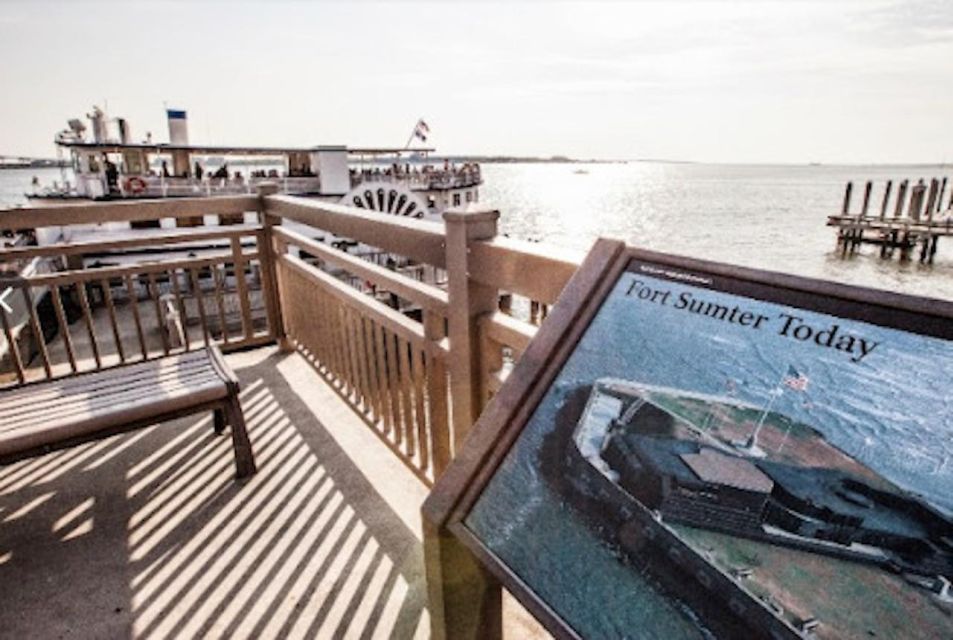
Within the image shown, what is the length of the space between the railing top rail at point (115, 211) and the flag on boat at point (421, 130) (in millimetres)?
28457

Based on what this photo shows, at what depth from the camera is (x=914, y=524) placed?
0.89 meters

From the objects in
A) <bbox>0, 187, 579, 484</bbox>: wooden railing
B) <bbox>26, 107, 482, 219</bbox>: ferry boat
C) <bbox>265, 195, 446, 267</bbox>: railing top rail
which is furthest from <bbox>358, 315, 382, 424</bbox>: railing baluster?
<bbox>26, 107, 482, 219</bbox>: ferry boat

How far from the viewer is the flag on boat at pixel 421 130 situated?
31938mm

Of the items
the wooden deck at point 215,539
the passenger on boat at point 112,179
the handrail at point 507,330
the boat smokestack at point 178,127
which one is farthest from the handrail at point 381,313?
the boat smokestack at point 178,127

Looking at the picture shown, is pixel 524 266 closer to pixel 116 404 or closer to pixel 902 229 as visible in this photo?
pixel 116 404

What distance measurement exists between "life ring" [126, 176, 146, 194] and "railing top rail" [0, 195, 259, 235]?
21248mm

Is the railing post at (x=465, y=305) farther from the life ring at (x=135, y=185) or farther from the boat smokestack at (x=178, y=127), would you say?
the boat smokestack at (x=178, y=127)

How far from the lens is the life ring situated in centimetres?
2247

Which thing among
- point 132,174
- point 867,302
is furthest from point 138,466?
point 132,174

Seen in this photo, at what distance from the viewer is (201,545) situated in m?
2.87

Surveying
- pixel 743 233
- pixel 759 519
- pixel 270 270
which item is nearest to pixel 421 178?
pixel 270 270

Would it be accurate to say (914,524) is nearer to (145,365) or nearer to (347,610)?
(347,610)

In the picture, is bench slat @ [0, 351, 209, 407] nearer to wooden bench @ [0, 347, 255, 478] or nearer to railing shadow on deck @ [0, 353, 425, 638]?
wooden bench @ [0, 347, 255, 478]

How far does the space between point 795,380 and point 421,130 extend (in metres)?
33.3
